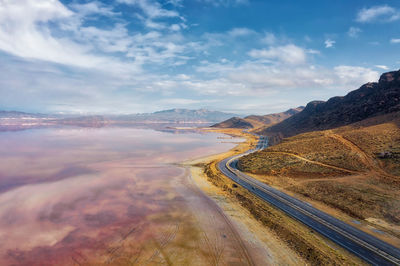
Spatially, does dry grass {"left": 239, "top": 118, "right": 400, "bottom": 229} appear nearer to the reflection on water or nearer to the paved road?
the paved road

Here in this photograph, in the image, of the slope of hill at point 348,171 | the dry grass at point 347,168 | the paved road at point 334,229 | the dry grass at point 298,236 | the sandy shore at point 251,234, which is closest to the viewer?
the dry grass at point 298,236

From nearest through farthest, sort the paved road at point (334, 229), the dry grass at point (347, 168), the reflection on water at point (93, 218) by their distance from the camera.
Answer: the paved road at point (334, 229), the reflection on water at point (93, 218), the dry grass at point (347, 168)

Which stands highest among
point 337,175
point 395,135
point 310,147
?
point 395,135

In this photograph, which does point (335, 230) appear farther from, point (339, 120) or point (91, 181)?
point (339, 120)

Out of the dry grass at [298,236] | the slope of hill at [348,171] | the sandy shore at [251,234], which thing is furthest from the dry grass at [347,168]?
the sandy shore at [251,234]

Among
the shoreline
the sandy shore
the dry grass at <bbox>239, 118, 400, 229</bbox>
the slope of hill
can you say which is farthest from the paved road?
the sandy shore

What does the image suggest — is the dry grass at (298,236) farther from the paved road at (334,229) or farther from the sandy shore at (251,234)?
the paved road at (334,229)

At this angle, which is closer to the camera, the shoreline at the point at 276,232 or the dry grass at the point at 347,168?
the shoreline at the point at 276,232

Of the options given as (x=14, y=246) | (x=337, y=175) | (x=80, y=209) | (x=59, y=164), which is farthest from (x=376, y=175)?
(x=59, y=164)
